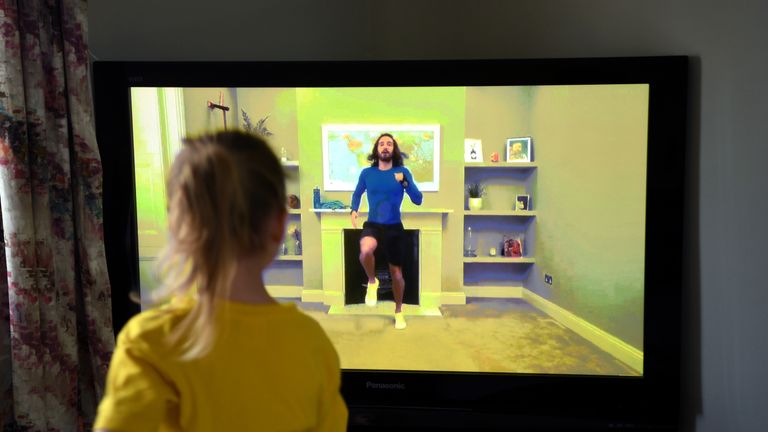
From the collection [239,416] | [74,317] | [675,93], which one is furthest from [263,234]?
[675,93]

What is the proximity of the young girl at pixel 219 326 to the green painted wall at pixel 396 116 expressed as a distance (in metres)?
0.80

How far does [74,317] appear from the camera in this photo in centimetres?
145

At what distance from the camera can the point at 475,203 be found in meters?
1.48

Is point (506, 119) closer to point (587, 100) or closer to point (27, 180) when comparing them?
point (587, 100)

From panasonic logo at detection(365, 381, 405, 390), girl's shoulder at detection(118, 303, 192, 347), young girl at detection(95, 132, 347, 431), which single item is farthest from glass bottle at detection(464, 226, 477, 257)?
girl's shoulder at detection(118, 303, 192, 347)

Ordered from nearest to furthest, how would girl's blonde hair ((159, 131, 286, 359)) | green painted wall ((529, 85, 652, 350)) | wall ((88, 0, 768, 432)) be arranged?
1. girl's blonde hair ((159, 131, 286, 359))
2. wall ((88, 0, 768, 432))
3. green painted wall ((529, 85, 652, 350))

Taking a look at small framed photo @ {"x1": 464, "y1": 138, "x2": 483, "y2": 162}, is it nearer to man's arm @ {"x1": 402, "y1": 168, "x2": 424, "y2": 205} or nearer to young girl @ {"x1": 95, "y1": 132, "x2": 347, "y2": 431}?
man's arm @ {"x1": 402, "y1": 168, "x2": 424, "y2": 205}

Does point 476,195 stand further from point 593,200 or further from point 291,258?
point 291,258

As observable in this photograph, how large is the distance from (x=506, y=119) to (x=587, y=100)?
242 millimetres

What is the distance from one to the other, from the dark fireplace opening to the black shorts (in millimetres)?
14

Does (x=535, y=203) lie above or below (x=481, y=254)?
above

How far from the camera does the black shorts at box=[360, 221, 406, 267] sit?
4.93ft

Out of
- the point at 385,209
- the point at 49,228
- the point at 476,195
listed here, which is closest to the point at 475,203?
the point at 476,195

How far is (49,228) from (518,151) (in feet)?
4.39
